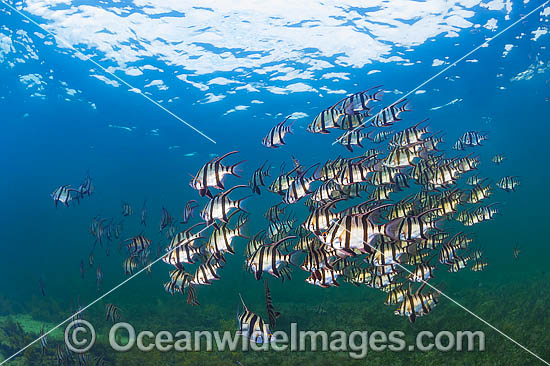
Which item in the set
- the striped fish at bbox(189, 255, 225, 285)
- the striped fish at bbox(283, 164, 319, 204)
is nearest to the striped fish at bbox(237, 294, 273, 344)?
the striped fish at bbox(189, 255, 225, 285)

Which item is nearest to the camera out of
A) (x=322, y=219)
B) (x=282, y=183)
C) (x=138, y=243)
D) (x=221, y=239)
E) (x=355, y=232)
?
(x=355, y=232)

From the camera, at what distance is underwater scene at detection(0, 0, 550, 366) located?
528 cm

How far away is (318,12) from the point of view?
16.2 metres

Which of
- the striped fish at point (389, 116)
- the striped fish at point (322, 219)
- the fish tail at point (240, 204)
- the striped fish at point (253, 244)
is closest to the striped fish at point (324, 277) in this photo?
the striped fish at point (322, 219)

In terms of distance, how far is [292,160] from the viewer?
2273 centimetres

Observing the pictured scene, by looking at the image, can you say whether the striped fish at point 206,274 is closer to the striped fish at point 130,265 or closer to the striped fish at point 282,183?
the striped fish at point 282,183

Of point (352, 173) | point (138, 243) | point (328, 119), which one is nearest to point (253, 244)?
point (352, 173)

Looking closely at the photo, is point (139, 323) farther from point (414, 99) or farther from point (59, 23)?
point (414, 99)

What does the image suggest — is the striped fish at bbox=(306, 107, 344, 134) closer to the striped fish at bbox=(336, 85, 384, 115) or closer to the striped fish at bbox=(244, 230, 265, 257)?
the striped fish at bbox=(336, 85, 384, 115)

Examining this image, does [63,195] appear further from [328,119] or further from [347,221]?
[347,221]

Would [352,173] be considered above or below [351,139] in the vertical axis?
below

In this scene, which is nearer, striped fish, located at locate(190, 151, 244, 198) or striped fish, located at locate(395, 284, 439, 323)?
striped fish, located at locate(190, 151, 244, 198)

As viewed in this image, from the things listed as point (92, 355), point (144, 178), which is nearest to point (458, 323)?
point (92, 355)

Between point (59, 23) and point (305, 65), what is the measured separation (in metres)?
13.8
